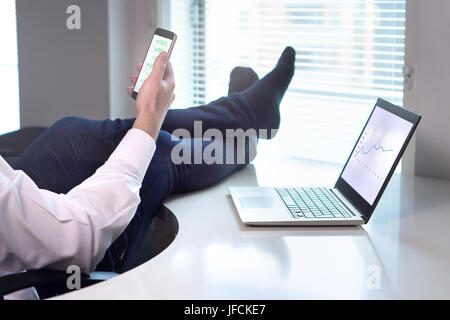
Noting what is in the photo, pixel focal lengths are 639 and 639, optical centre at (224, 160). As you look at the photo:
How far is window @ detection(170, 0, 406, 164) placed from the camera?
195 cm

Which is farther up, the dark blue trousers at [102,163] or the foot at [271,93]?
the foot at [271,93]

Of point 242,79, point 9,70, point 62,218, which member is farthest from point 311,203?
point 9,70

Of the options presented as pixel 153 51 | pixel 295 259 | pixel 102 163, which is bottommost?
pixel 295 259

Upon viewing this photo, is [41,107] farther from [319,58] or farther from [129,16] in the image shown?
[319,58]

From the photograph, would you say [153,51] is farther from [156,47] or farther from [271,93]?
[271,93]

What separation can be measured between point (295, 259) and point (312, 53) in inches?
49.7

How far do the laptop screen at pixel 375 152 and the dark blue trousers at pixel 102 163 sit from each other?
0.32 metres

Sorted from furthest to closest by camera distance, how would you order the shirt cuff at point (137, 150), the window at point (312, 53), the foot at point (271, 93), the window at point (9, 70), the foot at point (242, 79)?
the window at point (9, 70)
the window at point (312, 53)
the foot at point (242, 79)
the foot at point (271, 93)
the shirt cuff at point (137, 150)

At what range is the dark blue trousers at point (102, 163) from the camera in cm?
127

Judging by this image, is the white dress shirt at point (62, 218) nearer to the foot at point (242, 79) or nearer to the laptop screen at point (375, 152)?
the laptop screen at point (375, 152)

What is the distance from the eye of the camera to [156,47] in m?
1.39

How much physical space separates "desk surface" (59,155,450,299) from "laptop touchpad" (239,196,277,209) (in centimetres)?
3

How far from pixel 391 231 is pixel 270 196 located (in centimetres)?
28

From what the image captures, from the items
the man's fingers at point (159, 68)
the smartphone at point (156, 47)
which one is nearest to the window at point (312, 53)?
the smartphone at point (156, 47)
